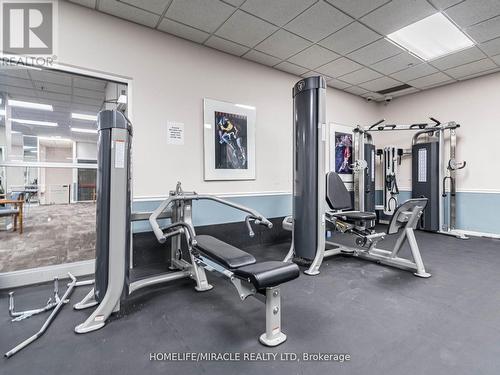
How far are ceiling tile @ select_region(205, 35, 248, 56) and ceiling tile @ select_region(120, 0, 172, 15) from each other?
73 cm

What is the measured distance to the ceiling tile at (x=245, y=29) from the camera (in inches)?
116

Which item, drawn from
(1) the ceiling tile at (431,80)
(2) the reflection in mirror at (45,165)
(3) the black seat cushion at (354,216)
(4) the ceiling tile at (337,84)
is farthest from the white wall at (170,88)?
(1) the ceiling tile at (431,80)

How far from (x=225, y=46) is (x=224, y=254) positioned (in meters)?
2.95

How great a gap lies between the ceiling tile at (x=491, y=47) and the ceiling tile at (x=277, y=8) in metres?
2.66

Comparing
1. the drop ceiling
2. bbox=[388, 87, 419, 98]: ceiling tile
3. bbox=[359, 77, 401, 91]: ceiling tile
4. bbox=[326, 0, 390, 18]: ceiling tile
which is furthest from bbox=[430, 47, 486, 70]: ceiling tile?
bbox=[326, 0, 390, 18]: ceiling tile

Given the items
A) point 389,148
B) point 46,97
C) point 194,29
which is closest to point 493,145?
point 389,148

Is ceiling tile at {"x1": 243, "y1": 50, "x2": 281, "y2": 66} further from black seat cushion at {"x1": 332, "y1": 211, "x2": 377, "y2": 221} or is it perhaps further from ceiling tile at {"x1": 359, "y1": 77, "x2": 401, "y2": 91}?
black seat cushion at {"x1": 332, "y1": 211, "x2": 377, "y2": 221}

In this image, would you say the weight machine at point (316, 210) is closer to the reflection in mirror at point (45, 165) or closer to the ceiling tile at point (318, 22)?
the ceiling tile at point (318, 22)

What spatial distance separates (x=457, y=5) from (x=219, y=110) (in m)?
2.90

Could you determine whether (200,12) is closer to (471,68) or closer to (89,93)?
(89,93)

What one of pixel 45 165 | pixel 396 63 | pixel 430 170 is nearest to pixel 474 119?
pixel 430 170

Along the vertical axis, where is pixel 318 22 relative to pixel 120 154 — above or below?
above

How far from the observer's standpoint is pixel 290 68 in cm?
426

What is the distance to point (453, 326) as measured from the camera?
1.83 m
